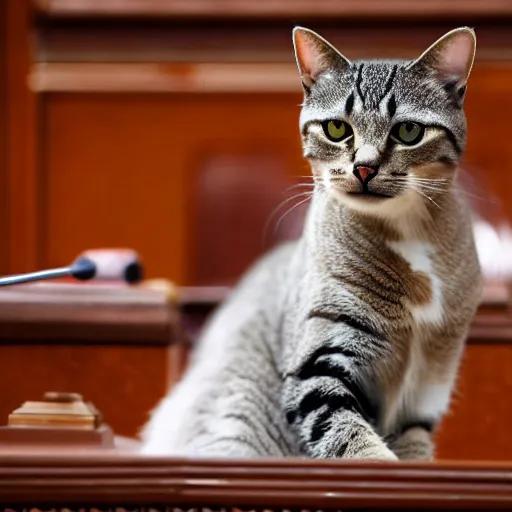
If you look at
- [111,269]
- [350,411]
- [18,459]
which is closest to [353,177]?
[350,411]

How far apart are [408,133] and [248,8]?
154cm

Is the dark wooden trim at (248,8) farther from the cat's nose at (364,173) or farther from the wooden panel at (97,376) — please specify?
the cat's nose at (364,173)

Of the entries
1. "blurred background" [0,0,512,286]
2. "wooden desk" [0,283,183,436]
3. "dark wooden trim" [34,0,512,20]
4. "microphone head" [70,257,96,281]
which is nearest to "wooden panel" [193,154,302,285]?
"blurred background" [0,0,512,286]

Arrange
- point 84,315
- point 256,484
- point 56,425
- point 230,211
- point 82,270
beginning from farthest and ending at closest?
1. point 230,211
2. point 84,315
3. point 82,270
4. point 56,425
5. point 256,484

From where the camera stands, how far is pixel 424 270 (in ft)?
2.23

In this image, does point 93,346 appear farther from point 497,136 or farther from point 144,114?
point 144,114

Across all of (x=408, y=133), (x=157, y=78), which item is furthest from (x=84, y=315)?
(x=157, y=78)

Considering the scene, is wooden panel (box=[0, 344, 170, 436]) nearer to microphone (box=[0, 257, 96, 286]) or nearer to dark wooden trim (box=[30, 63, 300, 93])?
microphone (box=[0, 257, 96, 286])

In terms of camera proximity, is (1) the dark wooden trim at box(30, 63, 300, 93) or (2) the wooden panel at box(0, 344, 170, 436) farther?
(1) the dark wooden trim at box(30, 63, 300, 93)

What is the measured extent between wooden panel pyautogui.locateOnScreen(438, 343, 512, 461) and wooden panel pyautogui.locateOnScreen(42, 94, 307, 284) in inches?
45.1

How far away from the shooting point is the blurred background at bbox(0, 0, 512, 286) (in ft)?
6.44

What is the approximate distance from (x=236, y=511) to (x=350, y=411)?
0.47 ft

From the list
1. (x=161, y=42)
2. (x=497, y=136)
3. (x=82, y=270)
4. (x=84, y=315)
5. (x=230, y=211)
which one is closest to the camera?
(x=82, y=270)

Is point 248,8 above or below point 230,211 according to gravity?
above
